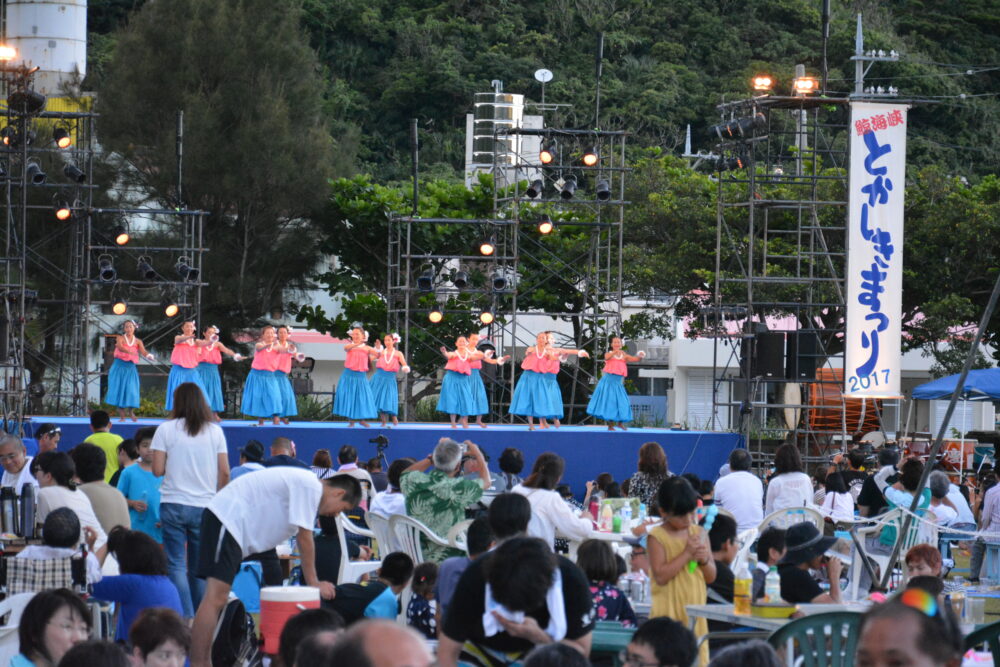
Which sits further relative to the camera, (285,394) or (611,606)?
(285,394)

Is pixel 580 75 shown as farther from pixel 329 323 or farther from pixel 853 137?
pixel 853 137

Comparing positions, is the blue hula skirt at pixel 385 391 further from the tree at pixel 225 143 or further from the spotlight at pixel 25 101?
the tree at pixel 225 143

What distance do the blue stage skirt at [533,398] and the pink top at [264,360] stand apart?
118 inches

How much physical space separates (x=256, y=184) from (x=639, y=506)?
1844cm

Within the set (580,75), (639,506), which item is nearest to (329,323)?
(639,506)

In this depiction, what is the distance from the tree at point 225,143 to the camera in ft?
84.2

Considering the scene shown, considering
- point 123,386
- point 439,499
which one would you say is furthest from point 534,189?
point 439,499

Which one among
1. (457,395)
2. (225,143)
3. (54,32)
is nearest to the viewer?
(457,395)

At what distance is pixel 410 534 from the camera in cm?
749

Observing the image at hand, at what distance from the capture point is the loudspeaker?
16.0 meters

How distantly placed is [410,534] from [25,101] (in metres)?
11.0

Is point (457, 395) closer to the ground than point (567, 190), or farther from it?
closer to the ground

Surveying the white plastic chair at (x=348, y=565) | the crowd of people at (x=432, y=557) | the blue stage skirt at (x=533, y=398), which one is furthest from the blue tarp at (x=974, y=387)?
the white plastic chair at (x=348, y=565)

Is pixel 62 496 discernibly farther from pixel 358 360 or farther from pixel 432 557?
pixel 358 360
